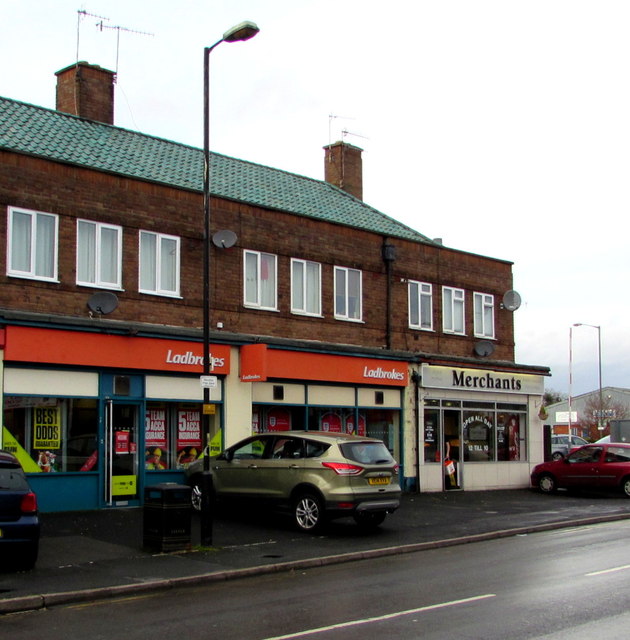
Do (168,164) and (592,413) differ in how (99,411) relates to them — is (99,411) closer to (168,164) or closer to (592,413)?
(168,164)

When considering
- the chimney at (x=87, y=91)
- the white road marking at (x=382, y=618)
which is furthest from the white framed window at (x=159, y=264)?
the white road marking at (x=382, y=618)

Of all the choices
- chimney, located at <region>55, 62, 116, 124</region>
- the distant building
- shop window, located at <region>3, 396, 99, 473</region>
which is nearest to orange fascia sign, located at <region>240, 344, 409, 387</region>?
shop window, located at <region>3, 396, 99, 473</region>

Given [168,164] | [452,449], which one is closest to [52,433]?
[168,164]

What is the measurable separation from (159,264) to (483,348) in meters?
12.0

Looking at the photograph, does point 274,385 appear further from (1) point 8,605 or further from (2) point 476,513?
(1) point 8,605

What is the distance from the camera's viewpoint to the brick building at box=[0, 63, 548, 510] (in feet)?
60.0

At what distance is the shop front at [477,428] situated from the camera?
2571 cm

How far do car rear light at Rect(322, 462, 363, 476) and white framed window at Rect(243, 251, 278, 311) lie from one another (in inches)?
278

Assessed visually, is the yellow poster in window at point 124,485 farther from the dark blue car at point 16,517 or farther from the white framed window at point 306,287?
the dark blue car at point 16,517

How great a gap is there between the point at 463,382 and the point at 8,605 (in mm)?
18237

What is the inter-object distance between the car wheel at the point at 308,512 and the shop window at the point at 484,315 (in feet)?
45.4

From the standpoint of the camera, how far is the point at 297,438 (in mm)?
16984

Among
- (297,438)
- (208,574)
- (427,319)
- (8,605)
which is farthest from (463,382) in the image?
(8,605)

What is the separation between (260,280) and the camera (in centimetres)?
2264
